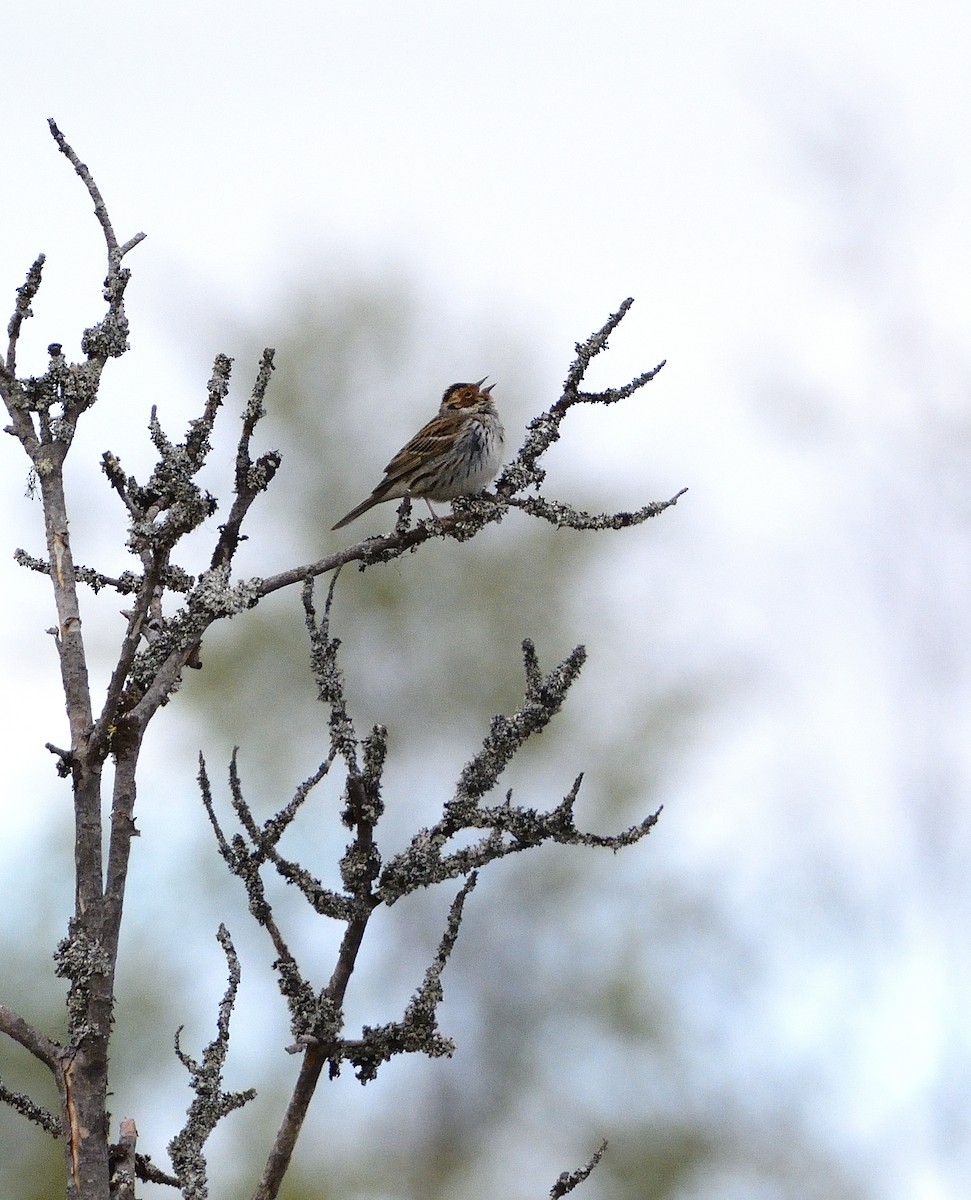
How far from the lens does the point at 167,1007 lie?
675 inches

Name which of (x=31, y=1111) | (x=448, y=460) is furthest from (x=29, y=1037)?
(x=448, y=460)

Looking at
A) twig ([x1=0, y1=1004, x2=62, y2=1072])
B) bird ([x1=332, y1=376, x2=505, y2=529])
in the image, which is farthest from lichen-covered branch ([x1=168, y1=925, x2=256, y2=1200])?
bird ([x1=332, y1=376, x2=505, y2=529])

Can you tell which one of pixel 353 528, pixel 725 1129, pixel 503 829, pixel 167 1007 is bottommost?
pixel 503 829

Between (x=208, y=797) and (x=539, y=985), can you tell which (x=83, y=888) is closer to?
(x=208, y=797)

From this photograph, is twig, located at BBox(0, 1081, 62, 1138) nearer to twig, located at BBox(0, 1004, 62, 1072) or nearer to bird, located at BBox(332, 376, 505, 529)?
twig, located at BBox(0, 1004, 62, 1072)

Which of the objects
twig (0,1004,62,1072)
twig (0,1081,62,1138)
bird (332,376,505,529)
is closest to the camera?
twig (0,1004,62,1072)

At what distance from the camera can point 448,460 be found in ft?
27.8

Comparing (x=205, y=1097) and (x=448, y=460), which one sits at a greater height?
(x=448, y=460)

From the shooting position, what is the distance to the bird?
8.43m

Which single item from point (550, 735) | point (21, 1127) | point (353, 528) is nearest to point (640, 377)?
point (21, 1127)

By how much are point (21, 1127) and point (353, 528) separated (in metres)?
7.58

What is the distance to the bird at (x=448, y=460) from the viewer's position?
8.43m

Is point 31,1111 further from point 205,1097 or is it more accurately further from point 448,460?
point 448,460

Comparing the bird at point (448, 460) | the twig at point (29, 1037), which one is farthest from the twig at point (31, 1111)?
the bird at point (448, 460)
